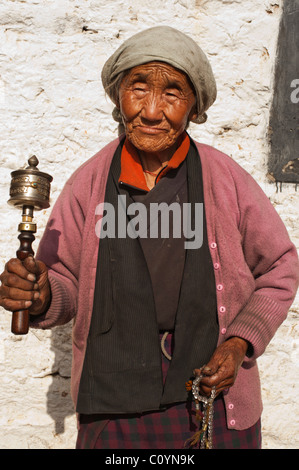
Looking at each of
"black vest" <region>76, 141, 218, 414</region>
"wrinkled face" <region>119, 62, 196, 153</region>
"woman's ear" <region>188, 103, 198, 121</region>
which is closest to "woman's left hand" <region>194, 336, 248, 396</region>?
"black vest" <region>76, 141, 218, 414</region>

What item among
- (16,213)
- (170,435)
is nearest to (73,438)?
(170,435)

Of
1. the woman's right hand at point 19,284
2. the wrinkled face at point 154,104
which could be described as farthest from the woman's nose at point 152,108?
the woman's right hand at point 19,284

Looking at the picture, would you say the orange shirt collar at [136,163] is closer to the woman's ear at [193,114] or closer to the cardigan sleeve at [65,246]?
the woman's ear at [193,114]

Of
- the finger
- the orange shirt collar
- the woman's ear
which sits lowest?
the finger

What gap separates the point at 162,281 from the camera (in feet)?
6.10

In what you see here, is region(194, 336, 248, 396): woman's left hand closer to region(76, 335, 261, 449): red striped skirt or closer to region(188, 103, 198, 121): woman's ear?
region(76, 335, 261, 449): red striped skirt

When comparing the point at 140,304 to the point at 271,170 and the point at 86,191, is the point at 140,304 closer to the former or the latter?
the point at 86,191

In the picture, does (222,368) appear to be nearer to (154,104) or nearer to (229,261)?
(229,261)

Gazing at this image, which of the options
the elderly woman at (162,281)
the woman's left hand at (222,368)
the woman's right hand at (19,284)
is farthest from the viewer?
the elderly woman at (162,281)

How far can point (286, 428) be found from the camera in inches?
108

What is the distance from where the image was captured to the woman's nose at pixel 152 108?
179 centimetres

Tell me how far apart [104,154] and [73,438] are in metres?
1.54

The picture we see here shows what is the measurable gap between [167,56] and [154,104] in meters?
0.16

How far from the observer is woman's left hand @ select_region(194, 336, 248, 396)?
169cm
